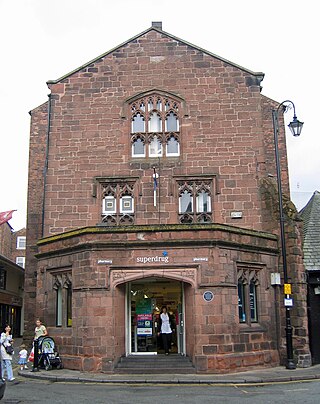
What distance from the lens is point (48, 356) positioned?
683 inches

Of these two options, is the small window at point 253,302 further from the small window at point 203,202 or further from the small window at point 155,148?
the small window at point 155,148

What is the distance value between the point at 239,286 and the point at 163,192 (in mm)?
5521

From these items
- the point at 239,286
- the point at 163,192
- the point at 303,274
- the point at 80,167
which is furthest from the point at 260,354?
the point at 80,167

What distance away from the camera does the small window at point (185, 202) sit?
2180 centimetres

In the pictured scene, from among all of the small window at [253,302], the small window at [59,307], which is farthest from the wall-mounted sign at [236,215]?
the small window at [59,307]

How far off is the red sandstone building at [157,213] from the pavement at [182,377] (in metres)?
0.56

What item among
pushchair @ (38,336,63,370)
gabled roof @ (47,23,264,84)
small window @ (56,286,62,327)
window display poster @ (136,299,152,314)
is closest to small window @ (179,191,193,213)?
window display poster @ (136,299,152,314)

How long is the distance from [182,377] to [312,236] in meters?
9.60

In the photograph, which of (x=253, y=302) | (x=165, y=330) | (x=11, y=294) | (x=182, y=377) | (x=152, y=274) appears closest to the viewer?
(x=182, y=377)

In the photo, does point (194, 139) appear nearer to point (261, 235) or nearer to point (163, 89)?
point (163, 89)

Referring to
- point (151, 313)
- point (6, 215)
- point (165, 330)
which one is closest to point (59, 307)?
point (151, 313)

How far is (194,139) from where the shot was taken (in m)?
22.4

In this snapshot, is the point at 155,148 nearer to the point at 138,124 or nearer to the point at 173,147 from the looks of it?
the point at 173,147

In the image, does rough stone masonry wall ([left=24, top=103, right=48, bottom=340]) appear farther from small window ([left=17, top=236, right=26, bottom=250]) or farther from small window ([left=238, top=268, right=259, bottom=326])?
small window ([left=17, top=236, right=26, bottom=250])
